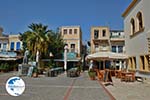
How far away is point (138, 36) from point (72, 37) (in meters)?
30.2

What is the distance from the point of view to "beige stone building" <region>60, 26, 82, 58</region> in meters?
48.5

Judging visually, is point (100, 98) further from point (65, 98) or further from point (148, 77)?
point (148, 77)

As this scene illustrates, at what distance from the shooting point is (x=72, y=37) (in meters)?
48.9

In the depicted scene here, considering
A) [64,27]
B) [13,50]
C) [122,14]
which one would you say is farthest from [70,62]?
[122,14]

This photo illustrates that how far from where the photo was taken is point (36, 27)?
1410 inches

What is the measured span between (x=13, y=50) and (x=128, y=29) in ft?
100

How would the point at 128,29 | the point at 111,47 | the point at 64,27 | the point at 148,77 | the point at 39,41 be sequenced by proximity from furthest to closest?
the point at 64,27
the point at 111,47
the point at 39,41
the point at 128,29
the point at 148,77

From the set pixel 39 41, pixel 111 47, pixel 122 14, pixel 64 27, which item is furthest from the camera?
pixel 64 27

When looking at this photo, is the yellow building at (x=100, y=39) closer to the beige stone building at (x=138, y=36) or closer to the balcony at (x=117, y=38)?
the balcony at (x=117, y=38)

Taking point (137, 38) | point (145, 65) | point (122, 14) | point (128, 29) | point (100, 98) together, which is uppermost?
point (122, 14)

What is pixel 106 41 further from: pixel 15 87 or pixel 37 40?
pixel 15 87

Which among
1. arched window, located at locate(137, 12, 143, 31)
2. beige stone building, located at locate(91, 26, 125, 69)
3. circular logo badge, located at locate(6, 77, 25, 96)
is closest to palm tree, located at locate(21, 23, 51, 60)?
beige stone building, located at locate(91, 26, 125, 69)

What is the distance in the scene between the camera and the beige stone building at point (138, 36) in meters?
17.2

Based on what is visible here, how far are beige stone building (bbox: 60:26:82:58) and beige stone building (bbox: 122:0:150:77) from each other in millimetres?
24579
